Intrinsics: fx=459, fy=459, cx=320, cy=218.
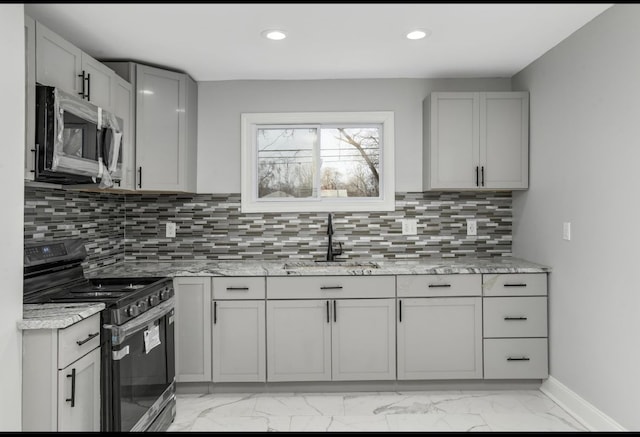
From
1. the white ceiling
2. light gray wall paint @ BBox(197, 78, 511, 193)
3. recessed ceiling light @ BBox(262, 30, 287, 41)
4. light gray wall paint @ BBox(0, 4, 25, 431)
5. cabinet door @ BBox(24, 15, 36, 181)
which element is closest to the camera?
light gray wall paint @ BBox(0, 4, 25, 431)

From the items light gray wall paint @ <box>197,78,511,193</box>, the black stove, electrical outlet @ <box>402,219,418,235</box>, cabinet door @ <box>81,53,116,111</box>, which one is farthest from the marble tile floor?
cabinet door @ <box>81,53,116,111</box>

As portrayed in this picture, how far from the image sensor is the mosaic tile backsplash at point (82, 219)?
2.62m

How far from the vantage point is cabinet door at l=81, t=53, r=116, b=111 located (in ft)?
8.61

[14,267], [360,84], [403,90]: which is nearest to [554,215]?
[403,90]

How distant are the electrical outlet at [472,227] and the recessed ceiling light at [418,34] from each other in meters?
1.58

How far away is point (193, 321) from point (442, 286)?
1730 mm

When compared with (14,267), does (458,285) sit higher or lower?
lower

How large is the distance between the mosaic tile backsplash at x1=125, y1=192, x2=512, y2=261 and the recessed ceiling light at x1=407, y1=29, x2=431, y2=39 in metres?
1.30

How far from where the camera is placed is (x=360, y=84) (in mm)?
3709

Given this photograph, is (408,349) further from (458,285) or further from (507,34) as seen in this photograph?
(507,34)

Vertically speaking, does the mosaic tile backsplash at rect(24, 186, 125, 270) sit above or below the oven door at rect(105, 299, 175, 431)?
above

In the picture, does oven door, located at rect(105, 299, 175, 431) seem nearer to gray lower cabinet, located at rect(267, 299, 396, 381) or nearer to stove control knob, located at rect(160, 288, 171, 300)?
stove control knob, located at rect(160, 288, 171, 300)

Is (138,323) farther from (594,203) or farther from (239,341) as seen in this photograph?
(594,203)

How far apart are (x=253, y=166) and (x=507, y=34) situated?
81.0 inches
